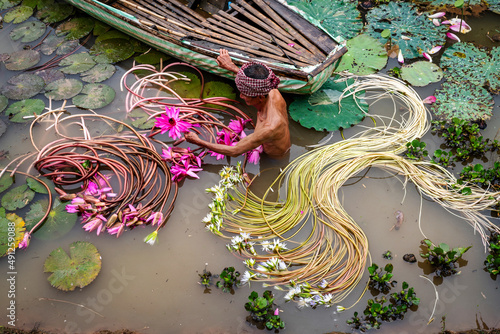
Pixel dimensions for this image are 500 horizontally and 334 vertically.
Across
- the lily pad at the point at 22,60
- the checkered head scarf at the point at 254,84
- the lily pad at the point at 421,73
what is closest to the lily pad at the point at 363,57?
the lily pad at the point at 421,73

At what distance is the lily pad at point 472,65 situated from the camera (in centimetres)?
443

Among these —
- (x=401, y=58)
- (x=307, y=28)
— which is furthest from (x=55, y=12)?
(x=401, y=58)

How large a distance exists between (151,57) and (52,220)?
2.41 m

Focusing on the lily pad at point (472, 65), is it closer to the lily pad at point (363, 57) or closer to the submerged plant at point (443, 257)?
the lily pad at point (363, 57)

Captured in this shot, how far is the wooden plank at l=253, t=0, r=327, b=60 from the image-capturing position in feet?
13.9

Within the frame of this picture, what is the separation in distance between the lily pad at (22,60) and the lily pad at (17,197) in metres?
1.90

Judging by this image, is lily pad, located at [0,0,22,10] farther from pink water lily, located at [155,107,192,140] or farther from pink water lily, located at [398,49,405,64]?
pink water lily, located at [398,49,405,64]

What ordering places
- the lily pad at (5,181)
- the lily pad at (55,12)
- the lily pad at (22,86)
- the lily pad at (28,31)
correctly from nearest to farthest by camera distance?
the lily pad at (5,181) → the lily pad at (22,86) → the lily pad at (28,31) → the lily pad at (55,12)

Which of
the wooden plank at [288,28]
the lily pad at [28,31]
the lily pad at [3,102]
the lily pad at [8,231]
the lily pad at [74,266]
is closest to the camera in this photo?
the lily pad at [74,266]

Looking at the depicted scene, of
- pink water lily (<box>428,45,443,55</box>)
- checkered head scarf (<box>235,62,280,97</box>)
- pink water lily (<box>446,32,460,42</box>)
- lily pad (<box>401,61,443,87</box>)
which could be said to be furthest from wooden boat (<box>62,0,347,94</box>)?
pink water lily (<box>446,32,460,42</box>)

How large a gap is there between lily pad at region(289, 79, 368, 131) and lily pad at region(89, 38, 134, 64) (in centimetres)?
238

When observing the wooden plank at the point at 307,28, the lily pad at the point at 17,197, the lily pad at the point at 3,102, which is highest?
the wooden plank at the point at 307,28

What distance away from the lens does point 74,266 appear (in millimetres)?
3506

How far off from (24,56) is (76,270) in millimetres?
3224
